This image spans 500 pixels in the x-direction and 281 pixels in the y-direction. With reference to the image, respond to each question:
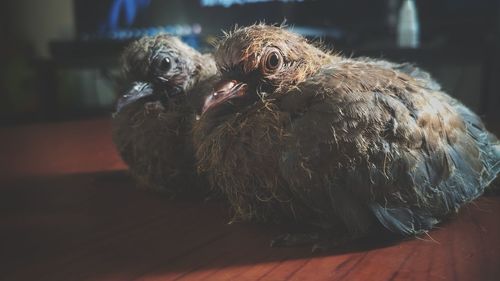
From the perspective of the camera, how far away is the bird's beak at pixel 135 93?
2.09 feet

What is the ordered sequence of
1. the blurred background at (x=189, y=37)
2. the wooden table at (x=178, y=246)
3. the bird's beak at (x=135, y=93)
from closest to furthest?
the wooden table at (x=178, y=246)
the bird's beak at (x=135, y=93)
the blurred background at (x=189, y=37)

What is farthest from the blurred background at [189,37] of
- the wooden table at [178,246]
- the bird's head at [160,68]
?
the wooden table at [178,246]

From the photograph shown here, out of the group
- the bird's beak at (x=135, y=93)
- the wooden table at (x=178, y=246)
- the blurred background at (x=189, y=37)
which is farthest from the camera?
the blurred background at (x=189, y=37)

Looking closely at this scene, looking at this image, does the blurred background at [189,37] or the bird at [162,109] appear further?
the blurred background at [189,37]

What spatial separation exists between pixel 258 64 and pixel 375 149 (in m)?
0.14

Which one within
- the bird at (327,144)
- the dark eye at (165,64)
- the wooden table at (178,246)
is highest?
the dark eye at (165,64)

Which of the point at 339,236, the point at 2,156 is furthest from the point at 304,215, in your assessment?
the point at 2,156

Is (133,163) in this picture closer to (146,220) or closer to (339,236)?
(146,220)

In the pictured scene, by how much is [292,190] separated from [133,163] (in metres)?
0.28

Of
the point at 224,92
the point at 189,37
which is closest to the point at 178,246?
the point at 224,92

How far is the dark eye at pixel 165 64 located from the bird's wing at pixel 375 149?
21cm

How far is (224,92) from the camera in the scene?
1.70 ft

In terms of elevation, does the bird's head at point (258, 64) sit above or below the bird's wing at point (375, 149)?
above

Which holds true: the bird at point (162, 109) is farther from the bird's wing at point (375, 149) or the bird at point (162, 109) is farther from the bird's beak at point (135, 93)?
the bird's wing at point (375, 149)
